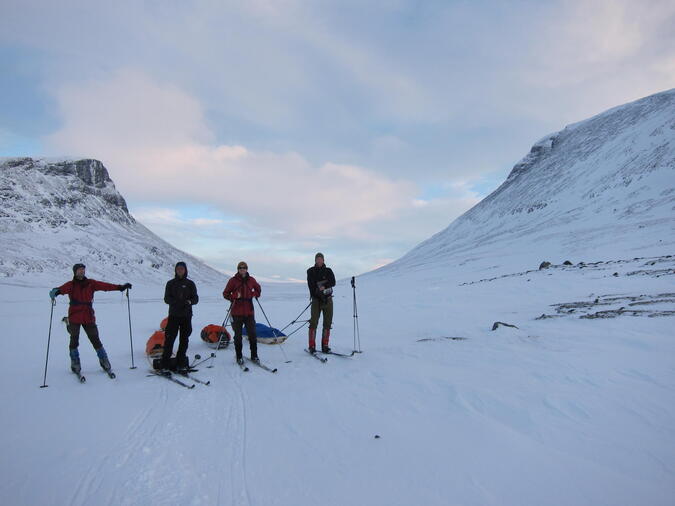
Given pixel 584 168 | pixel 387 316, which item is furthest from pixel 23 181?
pixel 584 168

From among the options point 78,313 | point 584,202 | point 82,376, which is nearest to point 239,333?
point 82,376

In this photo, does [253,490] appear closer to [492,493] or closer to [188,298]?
[492,493]

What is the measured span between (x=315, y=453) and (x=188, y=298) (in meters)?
5.27

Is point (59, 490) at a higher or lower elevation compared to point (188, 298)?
lower

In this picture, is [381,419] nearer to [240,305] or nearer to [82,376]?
[240,305]

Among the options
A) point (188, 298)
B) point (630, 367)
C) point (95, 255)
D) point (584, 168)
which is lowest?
point (630, 367)

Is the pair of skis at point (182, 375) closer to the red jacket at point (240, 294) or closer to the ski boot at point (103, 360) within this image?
the ski boot at point (103, 360)

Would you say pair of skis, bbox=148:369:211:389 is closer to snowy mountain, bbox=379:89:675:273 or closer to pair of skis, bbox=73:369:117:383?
pair of skis, bbox=73:369:117:383

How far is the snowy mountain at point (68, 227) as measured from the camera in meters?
64.0

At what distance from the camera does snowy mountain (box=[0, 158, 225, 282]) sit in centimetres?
6400

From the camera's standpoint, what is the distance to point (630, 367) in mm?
6711

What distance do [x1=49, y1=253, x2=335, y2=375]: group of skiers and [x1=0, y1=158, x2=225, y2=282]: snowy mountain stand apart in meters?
62.3

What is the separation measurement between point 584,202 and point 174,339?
88.3m

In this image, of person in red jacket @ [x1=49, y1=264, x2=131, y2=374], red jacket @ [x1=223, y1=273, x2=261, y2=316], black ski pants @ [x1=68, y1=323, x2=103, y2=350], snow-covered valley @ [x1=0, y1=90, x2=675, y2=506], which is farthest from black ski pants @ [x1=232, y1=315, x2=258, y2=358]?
black ski pants @ [x1=68, y1=323, x2=103, y2=350]
